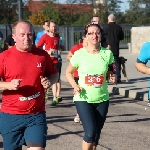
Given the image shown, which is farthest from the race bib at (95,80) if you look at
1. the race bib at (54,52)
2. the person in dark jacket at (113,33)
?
the person in dark jacket at (113,33)

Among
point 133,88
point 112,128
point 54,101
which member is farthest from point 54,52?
point 133,88

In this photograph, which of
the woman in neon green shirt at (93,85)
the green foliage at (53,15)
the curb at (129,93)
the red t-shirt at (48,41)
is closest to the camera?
the woman in neon green shirt at (93,85)

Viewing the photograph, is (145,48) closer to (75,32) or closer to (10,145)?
(10,145)

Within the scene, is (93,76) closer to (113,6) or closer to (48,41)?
(48,41)

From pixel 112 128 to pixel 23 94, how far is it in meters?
4.27

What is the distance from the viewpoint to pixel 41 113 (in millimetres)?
5121

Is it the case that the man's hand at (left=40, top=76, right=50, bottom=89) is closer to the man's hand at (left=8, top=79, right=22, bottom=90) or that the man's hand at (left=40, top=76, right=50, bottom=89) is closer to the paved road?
the man's hand at (left=8, top=79, right=22, bottom=90)

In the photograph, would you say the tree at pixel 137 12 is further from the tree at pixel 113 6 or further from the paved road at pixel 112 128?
the paved road at pixel 112 128

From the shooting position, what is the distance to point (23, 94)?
5004 mm

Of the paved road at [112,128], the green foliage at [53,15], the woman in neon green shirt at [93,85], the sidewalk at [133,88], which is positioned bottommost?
the sidewalk at [133,88]

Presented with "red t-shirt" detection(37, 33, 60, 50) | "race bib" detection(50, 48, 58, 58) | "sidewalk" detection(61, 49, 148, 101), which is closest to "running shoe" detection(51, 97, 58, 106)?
"race bib" detection(50, 48, 58, 58)

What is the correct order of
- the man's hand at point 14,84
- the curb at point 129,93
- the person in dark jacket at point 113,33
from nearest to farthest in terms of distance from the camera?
the man's hand at point 14,84 → the curb at point 129,93 → the person in dark jacket at point 113,33

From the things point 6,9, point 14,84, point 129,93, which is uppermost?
point 6,9

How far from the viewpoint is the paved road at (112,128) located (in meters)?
7.64
